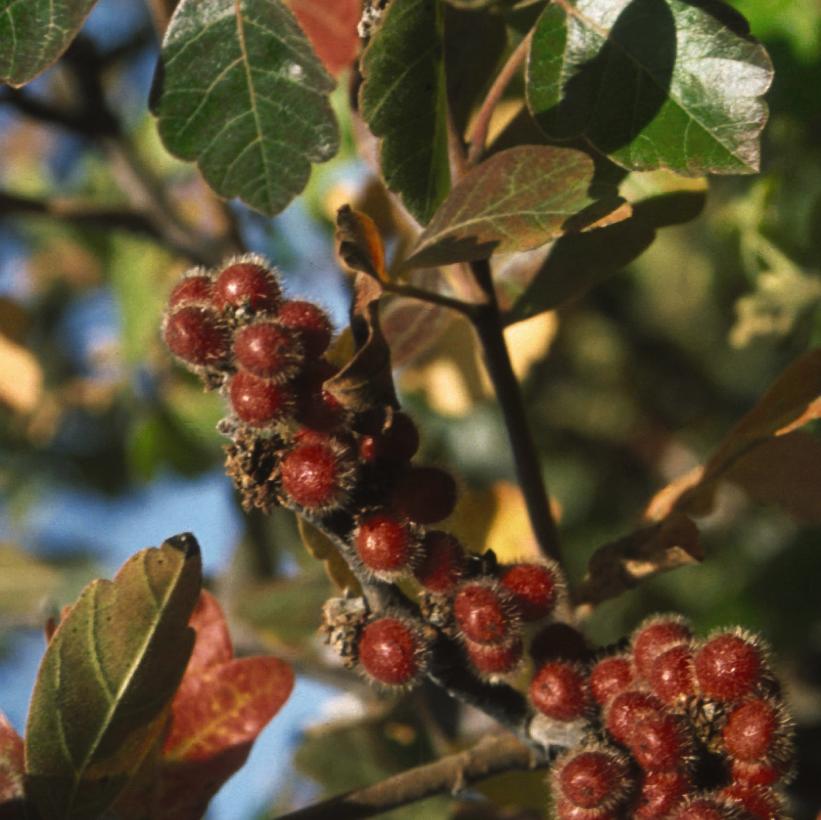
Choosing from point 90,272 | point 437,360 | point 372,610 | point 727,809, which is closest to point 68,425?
point 90,272

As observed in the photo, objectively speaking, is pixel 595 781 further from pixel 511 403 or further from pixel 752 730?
pixel 511 403

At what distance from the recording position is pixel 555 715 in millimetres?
1111

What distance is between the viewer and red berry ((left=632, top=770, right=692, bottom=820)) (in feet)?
3.34

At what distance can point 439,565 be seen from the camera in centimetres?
108

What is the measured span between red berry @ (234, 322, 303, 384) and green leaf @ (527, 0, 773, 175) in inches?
12.7

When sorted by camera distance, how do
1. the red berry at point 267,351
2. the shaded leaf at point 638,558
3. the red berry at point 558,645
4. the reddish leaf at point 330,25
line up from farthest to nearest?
the reddish leaf at point 330,25 < the shaded leaf at point 638,558 < the red berry at point 558,645 < the red berry at point 267,351

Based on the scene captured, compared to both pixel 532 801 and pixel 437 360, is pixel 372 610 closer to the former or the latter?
pixel 532 801

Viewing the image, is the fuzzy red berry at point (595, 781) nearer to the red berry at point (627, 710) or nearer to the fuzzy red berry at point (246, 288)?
the red berry at point (627, 710)

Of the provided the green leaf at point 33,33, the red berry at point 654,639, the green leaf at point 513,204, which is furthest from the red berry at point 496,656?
the green leaf at point 33,33

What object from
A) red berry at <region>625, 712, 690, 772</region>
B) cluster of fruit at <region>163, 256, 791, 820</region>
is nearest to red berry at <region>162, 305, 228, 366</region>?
cluster of fruit at <region>163, 256, 791, 820</region>

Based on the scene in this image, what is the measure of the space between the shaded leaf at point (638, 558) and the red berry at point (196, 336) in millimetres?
501

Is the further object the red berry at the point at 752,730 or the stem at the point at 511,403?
the stem at the point at 511,403

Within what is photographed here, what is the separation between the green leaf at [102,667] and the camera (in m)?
1.12

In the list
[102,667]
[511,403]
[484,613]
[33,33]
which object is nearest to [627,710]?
[484,613]
